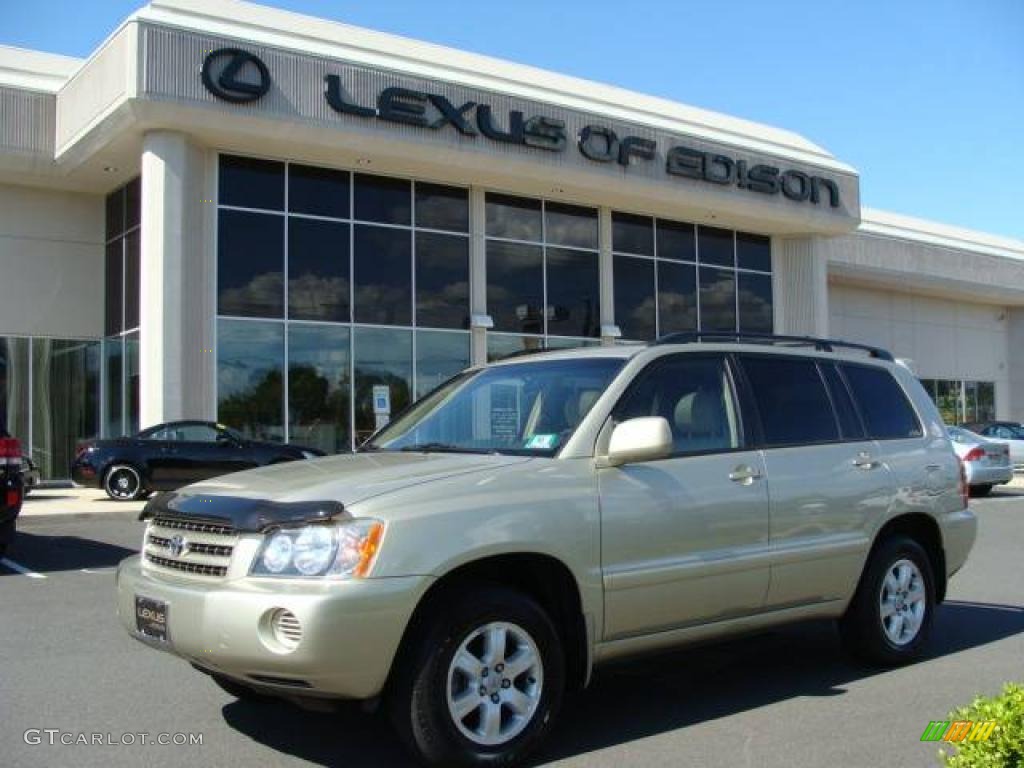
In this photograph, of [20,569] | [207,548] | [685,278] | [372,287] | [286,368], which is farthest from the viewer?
[685,278]

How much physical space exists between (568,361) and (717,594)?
4.70ft

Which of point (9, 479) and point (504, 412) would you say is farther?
point (9, 479)

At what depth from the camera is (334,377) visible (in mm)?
22297

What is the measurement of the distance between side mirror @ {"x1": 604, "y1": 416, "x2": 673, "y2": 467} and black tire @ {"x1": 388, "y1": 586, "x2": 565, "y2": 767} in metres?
0.80

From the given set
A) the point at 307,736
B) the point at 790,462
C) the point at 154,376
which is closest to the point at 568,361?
the point at 790,462

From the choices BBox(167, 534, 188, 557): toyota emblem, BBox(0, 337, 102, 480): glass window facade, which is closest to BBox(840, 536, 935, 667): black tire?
BBox(167, 534, 188, 557): toyota emblem

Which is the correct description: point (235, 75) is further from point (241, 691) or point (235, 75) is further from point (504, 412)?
point (241, 691)

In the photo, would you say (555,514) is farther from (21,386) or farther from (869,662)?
(21,386)

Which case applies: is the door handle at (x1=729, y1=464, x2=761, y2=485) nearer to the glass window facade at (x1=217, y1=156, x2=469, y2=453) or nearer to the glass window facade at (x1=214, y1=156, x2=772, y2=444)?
the glass window facade at (x1=214, y1=156, x2=772, y2=444)

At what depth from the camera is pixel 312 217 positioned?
22062 millimetres

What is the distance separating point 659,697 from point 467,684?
173 cm

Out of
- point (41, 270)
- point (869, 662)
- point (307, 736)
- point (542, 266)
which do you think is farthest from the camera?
point (542, 266)

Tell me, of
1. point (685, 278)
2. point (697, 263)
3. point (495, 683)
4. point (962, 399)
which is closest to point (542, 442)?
→ point (495, 683)

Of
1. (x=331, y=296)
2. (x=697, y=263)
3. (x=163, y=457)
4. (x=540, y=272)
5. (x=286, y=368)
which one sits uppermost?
(x=697, y=263)
